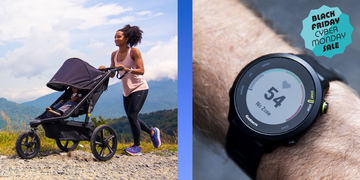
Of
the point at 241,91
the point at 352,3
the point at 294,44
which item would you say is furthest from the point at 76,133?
the point at 352,3

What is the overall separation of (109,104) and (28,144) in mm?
404

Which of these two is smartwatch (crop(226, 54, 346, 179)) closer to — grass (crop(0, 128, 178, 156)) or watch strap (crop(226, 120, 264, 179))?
watch strap (crop(226, 120, 264, 179))

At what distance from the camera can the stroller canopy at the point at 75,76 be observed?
1.25m

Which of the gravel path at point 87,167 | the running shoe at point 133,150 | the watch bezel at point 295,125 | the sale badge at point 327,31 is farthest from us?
the running shoe at point 133,150

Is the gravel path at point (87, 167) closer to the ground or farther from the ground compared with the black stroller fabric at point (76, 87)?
closer to the ground

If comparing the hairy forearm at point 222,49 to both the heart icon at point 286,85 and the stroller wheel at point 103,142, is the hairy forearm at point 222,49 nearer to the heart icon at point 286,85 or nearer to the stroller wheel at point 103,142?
the heart icon at point 286,85

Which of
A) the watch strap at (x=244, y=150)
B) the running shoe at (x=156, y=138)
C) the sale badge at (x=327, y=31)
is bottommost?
the running shoe at (x=156, y=138)

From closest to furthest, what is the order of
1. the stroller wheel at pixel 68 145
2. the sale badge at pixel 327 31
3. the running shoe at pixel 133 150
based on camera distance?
the sale badge at pixel 327 31 < the stroller wheel at pixel 68 145 < the running shoe at pixel 133 150

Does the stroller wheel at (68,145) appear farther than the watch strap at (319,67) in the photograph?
Yes

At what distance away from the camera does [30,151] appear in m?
1.22

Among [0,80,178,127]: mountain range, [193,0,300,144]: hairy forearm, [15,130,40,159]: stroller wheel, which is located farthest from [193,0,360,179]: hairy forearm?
[15,130,40,159]: stroller wheel

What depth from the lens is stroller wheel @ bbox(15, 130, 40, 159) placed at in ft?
3.90

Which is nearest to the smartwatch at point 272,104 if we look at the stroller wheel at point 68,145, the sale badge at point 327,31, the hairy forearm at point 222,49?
the hairy forearm at point 222,49

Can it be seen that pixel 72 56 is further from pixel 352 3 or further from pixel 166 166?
pixel 352 3
